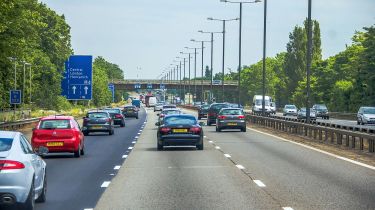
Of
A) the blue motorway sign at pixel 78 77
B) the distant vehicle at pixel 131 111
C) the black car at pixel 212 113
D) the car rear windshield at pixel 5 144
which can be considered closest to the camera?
the car rear windshield at pixel 5 144

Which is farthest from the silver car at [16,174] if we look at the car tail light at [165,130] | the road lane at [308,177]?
the car tail light at [165,130]

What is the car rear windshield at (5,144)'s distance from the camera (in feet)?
39.1

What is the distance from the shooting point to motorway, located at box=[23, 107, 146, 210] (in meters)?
13.8

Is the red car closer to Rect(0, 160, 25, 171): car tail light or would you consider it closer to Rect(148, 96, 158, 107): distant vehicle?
Rect(0, 160, 25, 171): car tail light

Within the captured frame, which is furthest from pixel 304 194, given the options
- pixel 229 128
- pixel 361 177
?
pixel 229 128

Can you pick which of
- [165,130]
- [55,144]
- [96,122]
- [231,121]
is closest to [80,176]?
[55,144]

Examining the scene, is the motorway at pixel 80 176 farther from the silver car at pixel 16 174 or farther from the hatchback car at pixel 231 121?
the hatchback car at pixel 231 121

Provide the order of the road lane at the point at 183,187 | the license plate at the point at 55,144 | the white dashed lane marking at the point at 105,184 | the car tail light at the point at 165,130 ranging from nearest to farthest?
the road lane at the point at 183,187
the white dashed lane marking at the point at 105,184
the license plate at the point at 55,144
the car tail light at the point at 165,130

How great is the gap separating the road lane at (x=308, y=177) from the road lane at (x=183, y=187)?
0.44m

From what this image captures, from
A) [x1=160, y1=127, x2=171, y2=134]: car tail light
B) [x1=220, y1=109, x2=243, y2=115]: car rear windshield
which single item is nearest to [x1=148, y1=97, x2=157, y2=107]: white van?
[x1=220, y1=109, x2=243, y2=115]: car rear windshield

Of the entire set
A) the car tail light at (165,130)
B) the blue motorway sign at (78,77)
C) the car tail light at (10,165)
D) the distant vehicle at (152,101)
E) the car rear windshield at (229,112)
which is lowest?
the distant vehicle at (152,101)

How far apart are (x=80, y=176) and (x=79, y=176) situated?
3 cm

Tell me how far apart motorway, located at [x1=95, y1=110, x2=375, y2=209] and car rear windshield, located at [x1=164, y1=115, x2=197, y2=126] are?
1.85 meters

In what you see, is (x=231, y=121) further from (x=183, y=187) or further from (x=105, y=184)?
(x=183, y=187)
